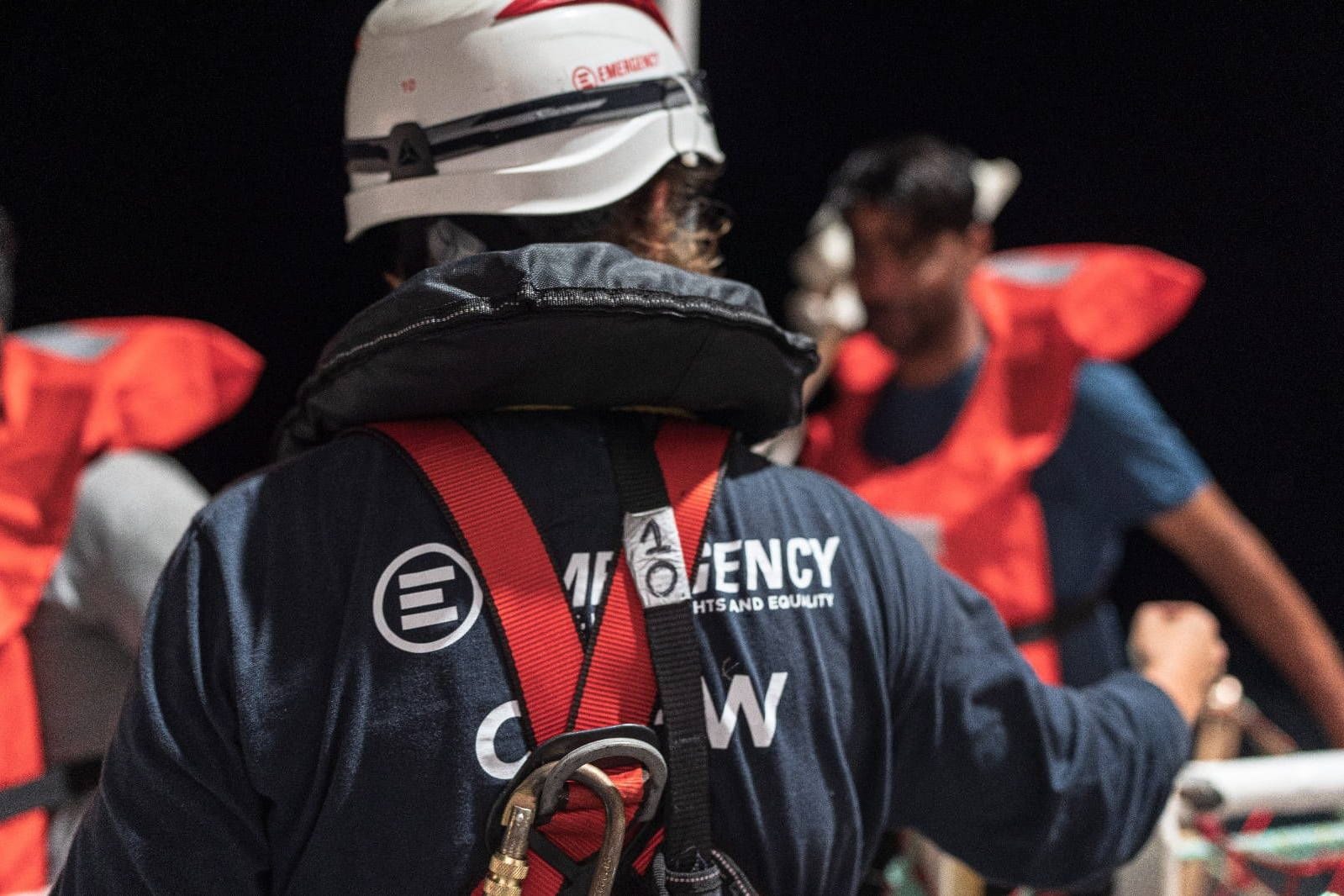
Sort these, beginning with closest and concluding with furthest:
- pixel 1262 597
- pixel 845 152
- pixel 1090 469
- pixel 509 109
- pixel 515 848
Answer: pixel 515 848, pixel 509 109, pixel 1262 597, pixel 1090 469, pixel 845 152

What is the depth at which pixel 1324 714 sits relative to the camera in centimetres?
196

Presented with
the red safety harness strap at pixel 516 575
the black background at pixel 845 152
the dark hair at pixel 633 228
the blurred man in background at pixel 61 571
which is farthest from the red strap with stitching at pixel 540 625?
the black background at pixel 845 152

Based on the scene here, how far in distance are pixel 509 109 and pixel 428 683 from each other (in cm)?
51

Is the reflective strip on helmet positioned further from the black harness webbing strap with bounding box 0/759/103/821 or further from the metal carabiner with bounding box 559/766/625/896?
the black harness webbing strap with bounding box 0/759/103/821

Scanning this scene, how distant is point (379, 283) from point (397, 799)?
6.86ft

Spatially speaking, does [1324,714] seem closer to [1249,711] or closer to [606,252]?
[1249,711]

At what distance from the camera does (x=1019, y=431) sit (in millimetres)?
2275

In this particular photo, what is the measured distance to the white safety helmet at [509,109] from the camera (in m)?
1.02

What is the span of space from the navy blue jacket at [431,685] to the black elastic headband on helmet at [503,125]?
0.29 metres

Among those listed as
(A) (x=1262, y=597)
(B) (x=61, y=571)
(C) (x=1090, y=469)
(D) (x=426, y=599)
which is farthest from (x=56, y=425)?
(A) (x=1262, y=597)

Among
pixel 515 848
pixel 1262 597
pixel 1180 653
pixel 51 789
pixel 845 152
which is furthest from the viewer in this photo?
pixel 845 152

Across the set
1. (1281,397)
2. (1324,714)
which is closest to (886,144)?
(1324,714)

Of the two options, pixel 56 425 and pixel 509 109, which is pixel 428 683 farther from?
pixel 56 425

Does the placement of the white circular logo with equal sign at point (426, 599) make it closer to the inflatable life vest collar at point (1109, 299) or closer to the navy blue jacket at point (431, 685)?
the navy blue jacket at point (431, 685)
